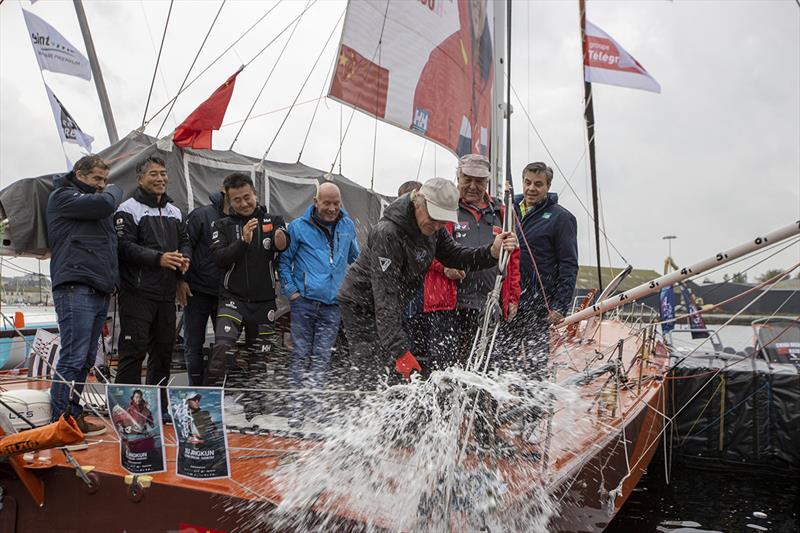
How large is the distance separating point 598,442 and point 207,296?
251 centimetres

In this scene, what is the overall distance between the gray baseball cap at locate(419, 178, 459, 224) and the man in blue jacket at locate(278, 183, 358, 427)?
130 centimetres

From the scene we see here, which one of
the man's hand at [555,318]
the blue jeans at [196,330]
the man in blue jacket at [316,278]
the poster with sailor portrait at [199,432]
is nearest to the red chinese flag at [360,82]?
the man in blue jacket at [316,278]

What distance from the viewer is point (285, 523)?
7.43ft

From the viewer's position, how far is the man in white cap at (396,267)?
2672 mm

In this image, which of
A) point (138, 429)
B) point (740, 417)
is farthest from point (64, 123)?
point (740, 417)

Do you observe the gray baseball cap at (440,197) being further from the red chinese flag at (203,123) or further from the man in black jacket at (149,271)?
the red chinese flag at (203,123)

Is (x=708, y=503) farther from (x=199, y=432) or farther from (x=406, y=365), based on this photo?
(x=199, y=432)

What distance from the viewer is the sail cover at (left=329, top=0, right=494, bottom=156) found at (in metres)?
5.65

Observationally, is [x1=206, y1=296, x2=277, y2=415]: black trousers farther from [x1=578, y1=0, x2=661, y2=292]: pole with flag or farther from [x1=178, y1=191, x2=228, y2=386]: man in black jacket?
[x1=578, y1=0, x2=661, y2=292]: pole with flag

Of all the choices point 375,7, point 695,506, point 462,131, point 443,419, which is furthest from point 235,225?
point 695,506

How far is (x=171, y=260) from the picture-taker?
3658 millimetres

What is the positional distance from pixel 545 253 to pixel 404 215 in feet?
4.85

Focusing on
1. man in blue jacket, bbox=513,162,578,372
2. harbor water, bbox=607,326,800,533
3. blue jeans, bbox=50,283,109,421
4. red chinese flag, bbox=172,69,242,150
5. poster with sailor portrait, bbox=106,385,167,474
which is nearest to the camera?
poster with sailor portrait, bbox=106,385,167,474

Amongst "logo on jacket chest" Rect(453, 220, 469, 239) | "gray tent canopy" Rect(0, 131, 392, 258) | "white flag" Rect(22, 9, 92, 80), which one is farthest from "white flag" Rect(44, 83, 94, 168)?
"logo on jacket chest" Rect(453, 220, 469, 239)
